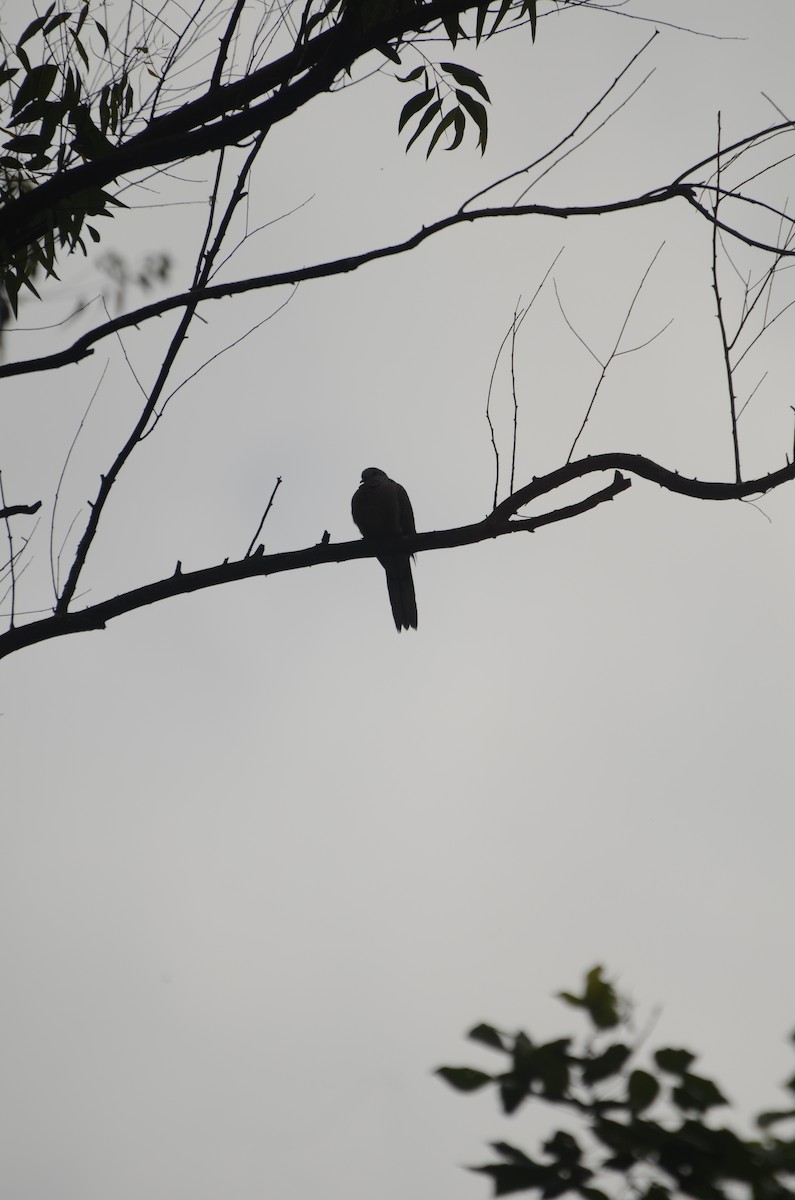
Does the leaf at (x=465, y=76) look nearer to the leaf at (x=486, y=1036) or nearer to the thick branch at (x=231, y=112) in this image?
the thick branch at (x=231, y=112)

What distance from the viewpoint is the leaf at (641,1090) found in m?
1.36

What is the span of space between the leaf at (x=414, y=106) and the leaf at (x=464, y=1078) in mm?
2742

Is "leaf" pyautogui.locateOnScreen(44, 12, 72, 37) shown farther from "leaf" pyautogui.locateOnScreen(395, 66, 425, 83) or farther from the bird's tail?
the bird's tail

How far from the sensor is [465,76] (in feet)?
10.1

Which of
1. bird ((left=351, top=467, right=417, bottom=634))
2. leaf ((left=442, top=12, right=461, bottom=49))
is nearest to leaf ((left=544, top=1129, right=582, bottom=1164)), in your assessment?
leaf ((left=442, top=12, right=461, bottom=49))

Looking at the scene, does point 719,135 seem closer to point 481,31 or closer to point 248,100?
point 481,31

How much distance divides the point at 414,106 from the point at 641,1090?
9.24 ft

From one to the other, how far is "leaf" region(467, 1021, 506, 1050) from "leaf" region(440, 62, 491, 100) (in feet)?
8.85

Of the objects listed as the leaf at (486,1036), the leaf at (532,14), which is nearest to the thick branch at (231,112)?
the leaf at (532,14)

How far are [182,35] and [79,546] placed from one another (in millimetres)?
1628

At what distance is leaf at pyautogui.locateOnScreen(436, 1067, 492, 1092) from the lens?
4.51 ft

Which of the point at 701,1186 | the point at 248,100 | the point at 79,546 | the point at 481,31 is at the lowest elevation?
the point at 701,1186

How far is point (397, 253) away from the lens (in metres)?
3.41

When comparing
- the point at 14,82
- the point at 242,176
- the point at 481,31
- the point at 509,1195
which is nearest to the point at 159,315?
the point at 242,176
